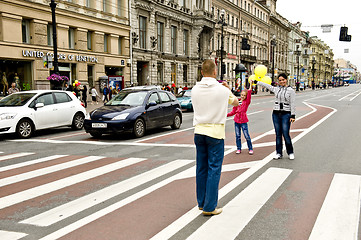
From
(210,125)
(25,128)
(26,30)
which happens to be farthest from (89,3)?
(210,125)

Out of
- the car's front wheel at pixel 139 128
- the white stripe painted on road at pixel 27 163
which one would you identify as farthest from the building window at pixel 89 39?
the white stripe painted on road at pixel 27 163

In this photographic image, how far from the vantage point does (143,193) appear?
551cm

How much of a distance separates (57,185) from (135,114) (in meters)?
5.62

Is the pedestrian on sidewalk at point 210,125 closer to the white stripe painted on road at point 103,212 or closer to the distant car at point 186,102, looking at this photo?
the white stripe painted on road at point 103,212

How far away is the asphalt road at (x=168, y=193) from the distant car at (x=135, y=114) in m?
1.39

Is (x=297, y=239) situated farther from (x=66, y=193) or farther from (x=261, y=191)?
(x=66, y=193)

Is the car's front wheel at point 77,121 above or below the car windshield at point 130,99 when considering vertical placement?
below

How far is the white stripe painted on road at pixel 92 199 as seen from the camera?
4504 millimetres

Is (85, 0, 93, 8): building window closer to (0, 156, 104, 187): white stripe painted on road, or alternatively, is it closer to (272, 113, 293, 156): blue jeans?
(0, 156, 104, 187): white stripe painted on road

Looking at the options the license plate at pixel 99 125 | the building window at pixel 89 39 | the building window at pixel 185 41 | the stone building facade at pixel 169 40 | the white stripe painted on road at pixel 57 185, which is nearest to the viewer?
the white stripe painted on road at pixel 57 185

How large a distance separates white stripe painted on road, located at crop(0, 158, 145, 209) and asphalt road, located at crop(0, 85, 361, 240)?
18 millimetres

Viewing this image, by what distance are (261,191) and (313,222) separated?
4.22 feet

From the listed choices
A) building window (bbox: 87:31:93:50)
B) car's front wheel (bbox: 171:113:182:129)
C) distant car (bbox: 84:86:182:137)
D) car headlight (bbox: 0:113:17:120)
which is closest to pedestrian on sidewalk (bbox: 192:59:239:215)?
distant car (bbox: 84:86:182:137)

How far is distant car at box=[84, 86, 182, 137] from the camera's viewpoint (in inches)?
438
